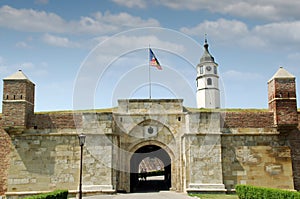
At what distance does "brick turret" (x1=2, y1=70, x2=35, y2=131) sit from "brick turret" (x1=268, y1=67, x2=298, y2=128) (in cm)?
1355

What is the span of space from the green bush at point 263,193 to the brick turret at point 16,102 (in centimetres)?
1171

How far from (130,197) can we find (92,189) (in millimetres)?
2394

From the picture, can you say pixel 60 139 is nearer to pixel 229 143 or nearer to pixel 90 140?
pixel 90 140

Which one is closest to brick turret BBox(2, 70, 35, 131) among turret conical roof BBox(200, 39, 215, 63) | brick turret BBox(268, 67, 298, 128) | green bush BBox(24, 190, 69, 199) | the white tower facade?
green bush BBox(24, 190, 69, 199)

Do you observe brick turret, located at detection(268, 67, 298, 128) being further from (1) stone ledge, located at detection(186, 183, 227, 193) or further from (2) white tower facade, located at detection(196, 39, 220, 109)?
(2) white tower facade, located at detection(196, 39, 220, 109)

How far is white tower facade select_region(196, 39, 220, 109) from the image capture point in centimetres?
5444

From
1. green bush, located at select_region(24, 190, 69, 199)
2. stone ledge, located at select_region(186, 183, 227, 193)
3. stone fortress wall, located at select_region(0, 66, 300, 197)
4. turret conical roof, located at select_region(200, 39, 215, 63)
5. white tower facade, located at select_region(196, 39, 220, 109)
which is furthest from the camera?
turret conical roof, located at select_region(200, 39, 215, 63)

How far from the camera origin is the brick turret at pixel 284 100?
64.2 ft

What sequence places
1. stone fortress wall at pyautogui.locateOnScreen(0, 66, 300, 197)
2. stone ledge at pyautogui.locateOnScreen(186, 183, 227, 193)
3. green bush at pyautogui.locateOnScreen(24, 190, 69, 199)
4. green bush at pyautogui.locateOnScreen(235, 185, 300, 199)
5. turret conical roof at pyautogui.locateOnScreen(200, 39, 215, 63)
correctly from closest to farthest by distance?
green bush at pyautogui.locateOnScreen(235, 185, 300, 199), green bush at pyautogui.locateOnScreen(24, 190, 69, 199), stone ledge at pyautogui.locateOnScreen(186, 183, 227, 193), stone fortress wall at pyautogui.locateOnScreen(0, 66, 300, 197), turret conical roof at pyautogui.locateOnScreen(200, 39, 215, 63)

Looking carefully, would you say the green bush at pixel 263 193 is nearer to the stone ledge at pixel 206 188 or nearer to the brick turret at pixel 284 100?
the stone ledge at pixel 206 188

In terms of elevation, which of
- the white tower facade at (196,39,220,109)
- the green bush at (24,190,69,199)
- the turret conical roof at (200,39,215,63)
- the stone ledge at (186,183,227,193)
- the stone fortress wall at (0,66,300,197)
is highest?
the turret conical roof at (200,39,215,63)

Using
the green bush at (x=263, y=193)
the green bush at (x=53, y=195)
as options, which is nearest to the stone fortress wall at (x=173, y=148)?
the green bush at (x=263, y=193)

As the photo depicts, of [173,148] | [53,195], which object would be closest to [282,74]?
[173,148]

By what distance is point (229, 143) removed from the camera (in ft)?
65.4
